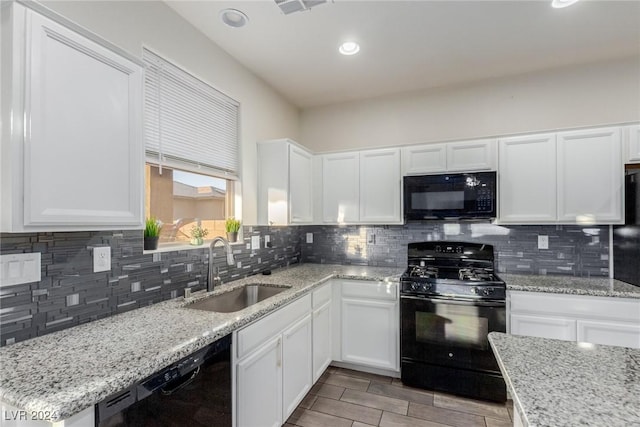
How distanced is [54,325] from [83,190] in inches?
25.8

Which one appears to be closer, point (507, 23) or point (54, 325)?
point (54, 325)

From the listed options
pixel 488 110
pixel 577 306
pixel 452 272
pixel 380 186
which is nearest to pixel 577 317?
pixel 577 306

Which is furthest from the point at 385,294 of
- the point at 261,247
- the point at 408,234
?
the point at 261,247

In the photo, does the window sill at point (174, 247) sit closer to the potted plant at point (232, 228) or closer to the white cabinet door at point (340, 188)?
the potted plant at point (232, 228)

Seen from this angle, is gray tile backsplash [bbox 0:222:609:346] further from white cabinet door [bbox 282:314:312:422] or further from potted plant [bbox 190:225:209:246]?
white cabinet door [bbox 282:314:312:422]

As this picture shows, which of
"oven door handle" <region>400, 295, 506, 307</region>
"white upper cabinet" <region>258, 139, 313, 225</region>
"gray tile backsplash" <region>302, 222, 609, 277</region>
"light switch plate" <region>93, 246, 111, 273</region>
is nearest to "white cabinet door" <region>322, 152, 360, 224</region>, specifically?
"gray tile backsplash" <region>302, 222, 609, 277</region>

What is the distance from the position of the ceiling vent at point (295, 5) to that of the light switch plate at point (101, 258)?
5.63 feet

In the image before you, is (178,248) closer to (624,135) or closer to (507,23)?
(507,23)

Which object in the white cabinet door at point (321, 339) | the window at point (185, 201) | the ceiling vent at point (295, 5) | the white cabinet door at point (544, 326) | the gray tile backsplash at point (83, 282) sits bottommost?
the white cabinet door at point (321, 339)

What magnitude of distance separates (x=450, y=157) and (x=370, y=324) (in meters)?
1.69

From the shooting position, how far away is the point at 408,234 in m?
3.24

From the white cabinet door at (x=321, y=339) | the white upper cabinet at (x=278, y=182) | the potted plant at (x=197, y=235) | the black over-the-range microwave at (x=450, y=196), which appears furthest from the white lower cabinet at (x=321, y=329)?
the black over-the-range microwave at (x=450, y=196)

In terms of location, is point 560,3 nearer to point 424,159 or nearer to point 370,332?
point 424,159

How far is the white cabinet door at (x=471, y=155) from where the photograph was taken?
271 centimetres
